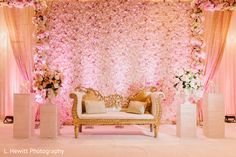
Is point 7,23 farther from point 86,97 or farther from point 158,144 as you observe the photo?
point 158,144

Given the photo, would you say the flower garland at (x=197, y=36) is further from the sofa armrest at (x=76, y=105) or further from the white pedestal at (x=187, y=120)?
the sofa armrest at (x=76, y=105)

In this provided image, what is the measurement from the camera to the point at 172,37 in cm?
848

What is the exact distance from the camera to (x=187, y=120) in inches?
262

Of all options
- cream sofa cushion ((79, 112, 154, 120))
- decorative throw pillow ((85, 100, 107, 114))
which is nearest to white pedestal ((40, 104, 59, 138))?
cream sofa cushion ((79, 112, 154, 120))

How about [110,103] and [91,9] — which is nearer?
[110,103]

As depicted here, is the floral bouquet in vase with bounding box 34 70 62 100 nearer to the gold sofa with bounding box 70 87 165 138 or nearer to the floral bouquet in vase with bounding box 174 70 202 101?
the gold sofa with bounding box 70 87 165 138

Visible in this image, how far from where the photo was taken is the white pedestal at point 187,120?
660 cm

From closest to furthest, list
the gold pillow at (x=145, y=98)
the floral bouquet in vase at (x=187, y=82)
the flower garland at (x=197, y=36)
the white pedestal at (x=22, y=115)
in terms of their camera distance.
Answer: the white pedestal at (x=22, y=115)
the floral bouquet in vase at (x=187, y=82)
the gold pillow at (x=145, y=98)
the flower garland at (x=197, y=36)

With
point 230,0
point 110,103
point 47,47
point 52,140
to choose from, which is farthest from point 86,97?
point 230,0

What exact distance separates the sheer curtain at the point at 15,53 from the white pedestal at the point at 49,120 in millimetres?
2029

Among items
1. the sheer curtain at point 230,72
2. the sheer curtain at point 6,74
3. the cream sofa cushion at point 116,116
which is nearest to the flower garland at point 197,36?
the sheer curtain at point 230,72

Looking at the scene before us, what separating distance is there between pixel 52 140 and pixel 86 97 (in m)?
1.25

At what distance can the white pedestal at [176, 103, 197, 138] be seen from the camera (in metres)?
6.60

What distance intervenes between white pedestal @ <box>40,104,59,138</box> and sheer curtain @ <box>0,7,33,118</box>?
6.66 ft
